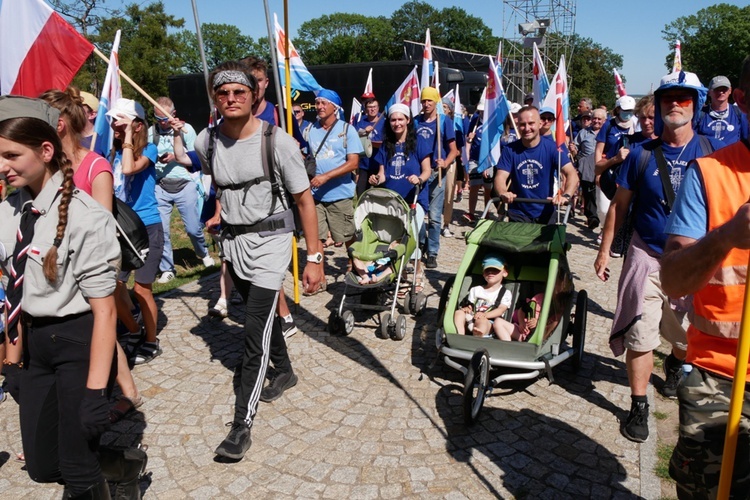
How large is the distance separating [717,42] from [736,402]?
73025mm

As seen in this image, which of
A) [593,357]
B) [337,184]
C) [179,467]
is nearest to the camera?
[179,467]

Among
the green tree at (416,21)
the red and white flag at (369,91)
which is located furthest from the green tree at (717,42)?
the red and white flag at (369,91)

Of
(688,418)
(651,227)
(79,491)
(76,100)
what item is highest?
(76,100)

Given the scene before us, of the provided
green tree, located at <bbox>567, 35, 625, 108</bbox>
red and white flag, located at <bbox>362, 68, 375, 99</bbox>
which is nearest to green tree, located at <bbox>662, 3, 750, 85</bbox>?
green tree, located at <bbox>567, 35, 625, 108</bbox>

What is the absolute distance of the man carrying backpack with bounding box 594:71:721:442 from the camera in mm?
4090

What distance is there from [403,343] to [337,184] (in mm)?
2108

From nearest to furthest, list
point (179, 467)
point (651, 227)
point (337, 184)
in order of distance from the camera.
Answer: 1. point (179, 467)
2. point (651, 227)
3. point (337, 184)

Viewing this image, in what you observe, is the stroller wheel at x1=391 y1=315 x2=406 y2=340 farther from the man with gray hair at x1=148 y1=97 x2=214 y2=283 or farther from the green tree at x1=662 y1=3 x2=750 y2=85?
the green tree at x1=662 y1=3 x2=750 y2=85

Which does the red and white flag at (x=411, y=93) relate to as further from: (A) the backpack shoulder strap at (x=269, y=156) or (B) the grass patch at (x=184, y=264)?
(A) the backpack shoulder strap at (x=269, y=156)

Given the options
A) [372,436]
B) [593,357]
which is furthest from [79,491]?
[593,357]

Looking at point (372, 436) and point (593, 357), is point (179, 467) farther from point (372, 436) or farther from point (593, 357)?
point (593, 357)

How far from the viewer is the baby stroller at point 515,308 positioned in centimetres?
451

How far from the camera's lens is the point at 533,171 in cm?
586

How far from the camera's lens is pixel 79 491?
2.68 m
